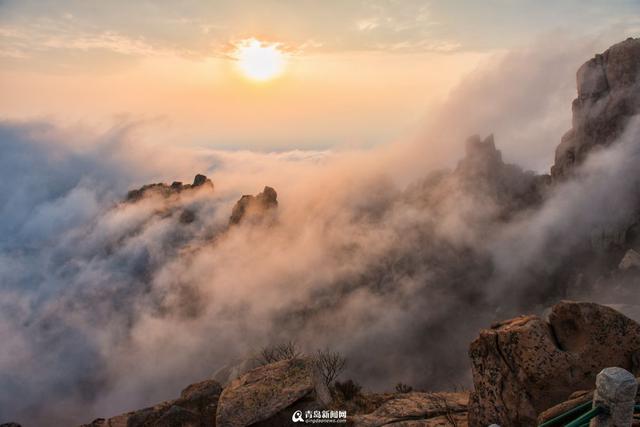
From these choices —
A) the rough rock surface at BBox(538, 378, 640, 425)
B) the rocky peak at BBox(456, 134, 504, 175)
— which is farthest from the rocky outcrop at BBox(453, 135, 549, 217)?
the rough rock surface at BBox(538, 378, 640, 425)

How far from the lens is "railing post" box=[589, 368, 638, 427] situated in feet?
24.6

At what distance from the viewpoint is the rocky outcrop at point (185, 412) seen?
23.8 meters

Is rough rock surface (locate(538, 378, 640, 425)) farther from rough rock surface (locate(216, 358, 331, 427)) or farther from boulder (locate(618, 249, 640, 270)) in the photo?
boulder (locate(618, 249, 640, 270))

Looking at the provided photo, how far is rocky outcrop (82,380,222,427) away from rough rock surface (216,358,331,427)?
110 inches

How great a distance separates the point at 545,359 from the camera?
1584cm

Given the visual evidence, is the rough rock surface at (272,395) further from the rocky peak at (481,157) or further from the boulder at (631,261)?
the rocky peak at (481,157)

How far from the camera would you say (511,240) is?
5369 inches

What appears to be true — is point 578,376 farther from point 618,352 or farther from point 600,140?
point 600,140

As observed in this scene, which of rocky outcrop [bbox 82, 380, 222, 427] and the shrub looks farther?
the shrub

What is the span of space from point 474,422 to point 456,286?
432 feet

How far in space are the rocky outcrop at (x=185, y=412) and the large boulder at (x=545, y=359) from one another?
1558 centimetres

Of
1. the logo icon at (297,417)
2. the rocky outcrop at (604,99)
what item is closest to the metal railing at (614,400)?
the logo icon at (297,417)

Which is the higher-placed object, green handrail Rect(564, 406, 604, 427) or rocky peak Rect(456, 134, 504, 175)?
rocky peak Rect(456, 134, 504, 175)

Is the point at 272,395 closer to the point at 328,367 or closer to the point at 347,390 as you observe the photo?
the point at 347,390
